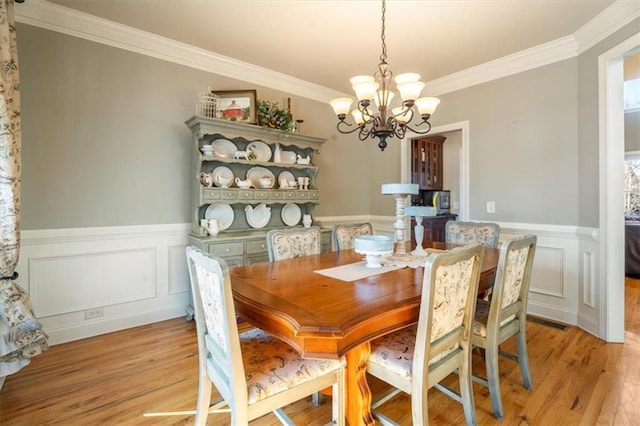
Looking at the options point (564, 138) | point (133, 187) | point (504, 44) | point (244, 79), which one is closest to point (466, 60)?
point (504, 44)

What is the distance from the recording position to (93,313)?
2734mm

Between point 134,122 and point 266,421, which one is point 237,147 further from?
point 266,421

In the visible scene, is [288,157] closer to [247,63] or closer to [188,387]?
[247,63]

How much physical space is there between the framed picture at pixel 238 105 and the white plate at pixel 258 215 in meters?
0.91

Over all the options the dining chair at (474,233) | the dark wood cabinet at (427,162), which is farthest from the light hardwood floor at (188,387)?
the dark wood cabinet at (427,162)

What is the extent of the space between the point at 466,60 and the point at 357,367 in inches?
129

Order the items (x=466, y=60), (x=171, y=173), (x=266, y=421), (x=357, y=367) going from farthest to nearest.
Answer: (x=466, y=60)
(x=171, y=173)
(x=266, y=421)
(x=357, y=367)

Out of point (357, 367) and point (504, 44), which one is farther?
point (504, 44)

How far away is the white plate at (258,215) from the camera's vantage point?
3.47 metres

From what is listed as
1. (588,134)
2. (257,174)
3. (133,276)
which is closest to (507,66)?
(588,134)

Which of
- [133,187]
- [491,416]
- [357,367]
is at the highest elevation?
[133,187]

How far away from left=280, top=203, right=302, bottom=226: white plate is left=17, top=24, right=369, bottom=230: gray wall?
1.05 m

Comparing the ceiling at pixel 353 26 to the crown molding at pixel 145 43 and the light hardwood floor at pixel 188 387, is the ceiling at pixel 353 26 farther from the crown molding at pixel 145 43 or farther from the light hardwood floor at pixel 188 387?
the light hardwood floor at pixel 188 387

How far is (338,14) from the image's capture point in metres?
2.52
